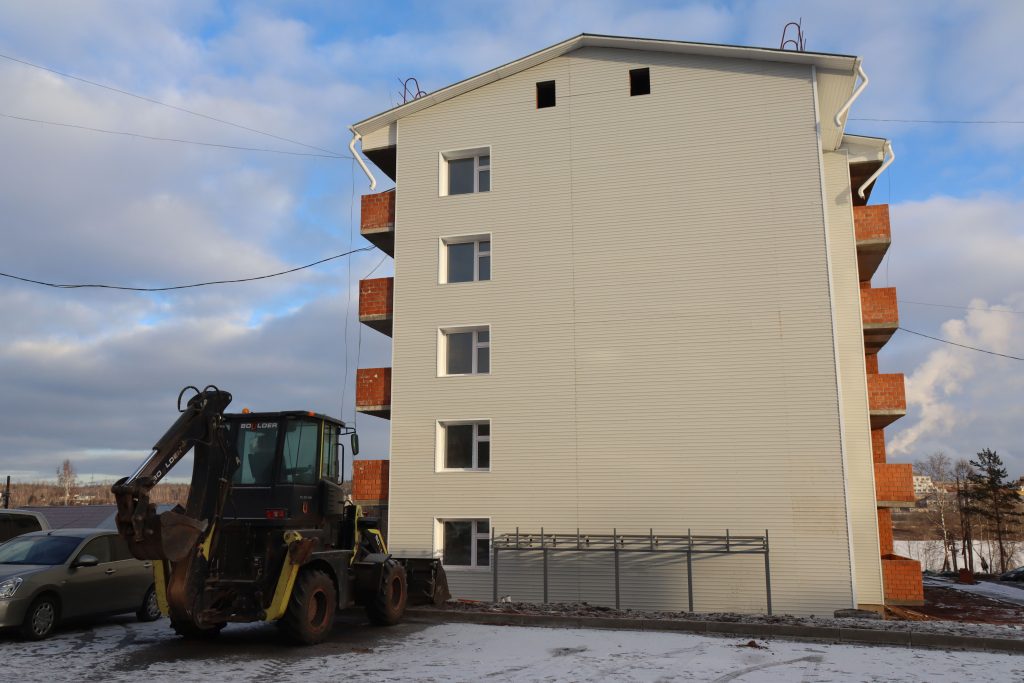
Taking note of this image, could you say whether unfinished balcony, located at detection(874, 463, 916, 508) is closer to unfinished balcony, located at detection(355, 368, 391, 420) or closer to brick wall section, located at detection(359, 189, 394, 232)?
unfinished balcony, located at detection(355, 368, 391, 420)

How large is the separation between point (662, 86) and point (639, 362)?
749cm

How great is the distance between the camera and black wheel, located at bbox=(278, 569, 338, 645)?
10.6 meters

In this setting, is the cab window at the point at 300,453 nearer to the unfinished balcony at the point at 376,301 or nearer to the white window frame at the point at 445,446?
the white window frame at the point at 445,446

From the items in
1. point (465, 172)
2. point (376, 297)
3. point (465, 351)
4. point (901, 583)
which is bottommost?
point (901, 583)

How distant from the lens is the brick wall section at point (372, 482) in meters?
21.7

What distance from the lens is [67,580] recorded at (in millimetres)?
12273

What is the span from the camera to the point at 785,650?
1050cm

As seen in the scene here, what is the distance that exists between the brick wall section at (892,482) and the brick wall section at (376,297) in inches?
513

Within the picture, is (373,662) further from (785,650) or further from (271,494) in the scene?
(785,650)

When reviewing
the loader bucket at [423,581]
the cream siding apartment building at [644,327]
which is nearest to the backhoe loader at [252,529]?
the loader bucket at [423,581]

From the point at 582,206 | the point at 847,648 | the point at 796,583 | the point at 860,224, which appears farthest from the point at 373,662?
the point at 860,224

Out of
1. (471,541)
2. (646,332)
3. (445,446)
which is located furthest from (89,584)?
(646,332)

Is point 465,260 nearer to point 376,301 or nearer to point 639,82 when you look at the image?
point 376,301

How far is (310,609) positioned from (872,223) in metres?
17.0
